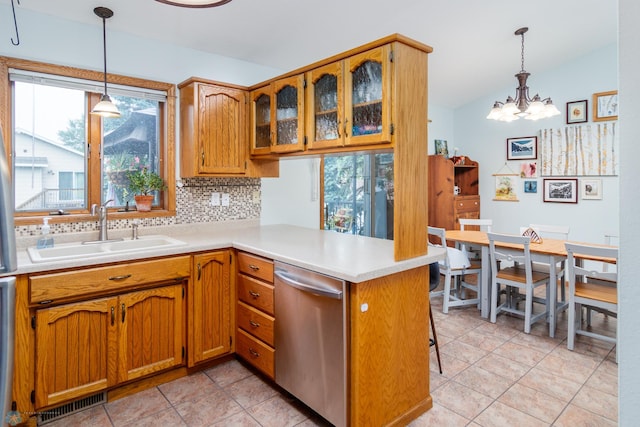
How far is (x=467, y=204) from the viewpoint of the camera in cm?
562

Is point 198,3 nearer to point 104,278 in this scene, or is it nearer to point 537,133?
point 104,278

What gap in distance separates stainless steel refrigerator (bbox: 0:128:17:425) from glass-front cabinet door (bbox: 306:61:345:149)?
1796 mm

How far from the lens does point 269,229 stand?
3402mm

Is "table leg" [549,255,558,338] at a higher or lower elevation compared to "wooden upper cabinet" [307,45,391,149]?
lower

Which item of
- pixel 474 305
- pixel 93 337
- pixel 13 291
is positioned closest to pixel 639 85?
pixel 13 291

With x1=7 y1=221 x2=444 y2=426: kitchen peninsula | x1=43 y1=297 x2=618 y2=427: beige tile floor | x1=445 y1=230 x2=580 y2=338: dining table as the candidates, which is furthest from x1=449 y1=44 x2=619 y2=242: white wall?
x1=7 y1=221 x2=444 y2=426: kitchen peninsula

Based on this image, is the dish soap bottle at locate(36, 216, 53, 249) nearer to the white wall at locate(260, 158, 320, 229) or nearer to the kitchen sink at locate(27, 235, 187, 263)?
the kitchen sink at locate(27, 235, 187, 263)

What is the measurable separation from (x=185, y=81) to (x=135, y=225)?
120cm

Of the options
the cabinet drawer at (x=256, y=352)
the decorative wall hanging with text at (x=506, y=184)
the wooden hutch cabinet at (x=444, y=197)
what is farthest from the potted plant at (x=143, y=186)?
the decorative wall hanging with text at (x=506, y=184)

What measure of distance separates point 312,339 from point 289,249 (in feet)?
1.99

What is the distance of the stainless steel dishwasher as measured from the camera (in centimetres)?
188

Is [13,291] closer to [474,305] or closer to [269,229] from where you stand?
[269,229]

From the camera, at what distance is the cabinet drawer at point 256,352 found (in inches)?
94.2

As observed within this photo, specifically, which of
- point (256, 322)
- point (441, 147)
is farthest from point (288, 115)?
point (441, 147)
